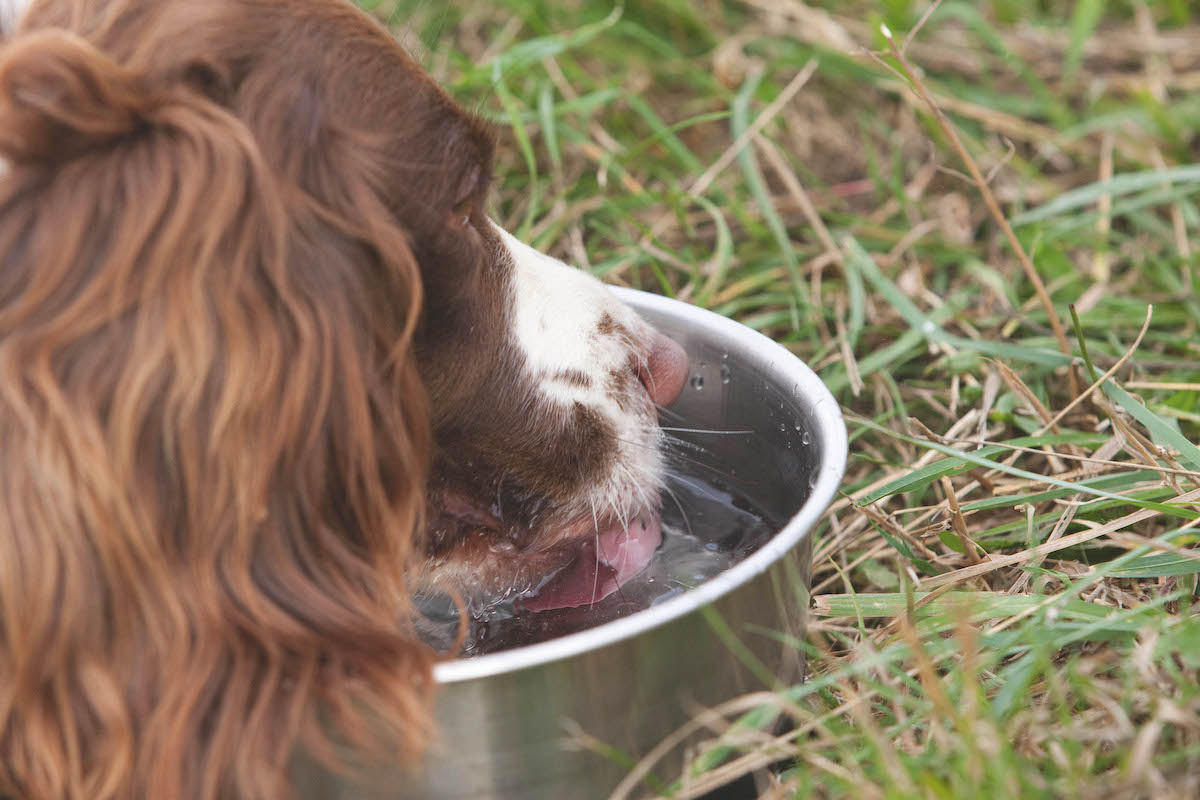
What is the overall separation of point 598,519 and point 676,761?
0.50 m

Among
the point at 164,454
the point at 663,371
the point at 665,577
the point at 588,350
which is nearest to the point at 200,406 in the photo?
the point at 164,454

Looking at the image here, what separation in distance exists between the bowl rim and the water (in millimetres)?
321

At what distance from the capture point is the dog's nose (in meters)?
2.24

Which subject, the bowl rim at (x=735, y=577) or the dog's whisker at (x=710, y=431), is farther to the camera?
the dog's whisker at (x=710, y=431)

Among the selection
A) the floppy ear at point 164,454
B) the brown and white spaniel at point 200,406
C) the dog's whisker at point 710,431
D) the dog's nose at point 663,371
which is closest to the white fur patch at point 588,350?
the dog's nose at point 663,371

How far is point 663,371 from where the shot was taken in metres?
2.26

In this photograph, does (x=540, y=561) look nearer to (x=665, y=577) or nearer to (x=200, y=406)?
(x=665, y=577)

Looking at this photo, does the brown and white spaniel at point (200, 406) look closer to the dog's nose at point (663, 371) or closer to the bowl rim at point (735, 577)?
the bowl rim at point (735, 577)

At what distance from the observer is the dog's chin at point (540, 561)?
2131 mm

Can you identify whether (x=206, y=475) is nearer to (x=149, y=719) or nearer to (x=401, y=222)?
(x=149, y=719)

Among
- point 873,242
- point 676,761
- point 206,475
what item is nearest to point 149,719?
point 206,475

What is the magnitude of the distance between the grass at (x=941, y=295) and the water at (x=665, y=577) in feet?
0.54

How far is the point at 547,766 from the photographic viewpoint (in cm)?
170

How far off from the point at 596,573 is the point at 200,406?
920 mm
